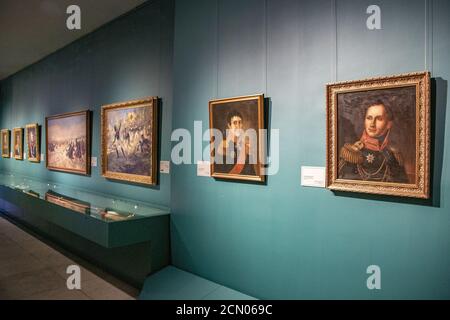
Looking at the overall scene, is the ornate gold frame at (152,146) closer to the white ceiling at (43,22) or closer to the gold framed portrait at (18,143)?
the white ceiling at (43,22)

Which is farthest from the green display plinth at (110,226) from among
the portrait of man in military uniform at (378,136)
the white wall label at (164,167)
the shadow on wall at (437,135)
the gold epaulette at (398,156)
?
the shadow on wall at (437,135)

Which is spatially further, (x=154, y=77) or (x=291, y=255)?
(x=154, y=77)

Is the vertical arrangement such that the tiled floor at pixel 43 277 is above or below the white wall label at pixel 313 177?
below

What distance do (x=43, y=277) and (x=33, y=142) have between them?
4.79 m

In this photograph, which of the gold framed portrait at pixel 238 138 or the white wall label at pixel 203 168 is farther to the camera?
the white wall label at pixel 203 168

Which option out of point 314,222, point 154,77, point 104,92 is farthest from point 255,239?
point 104,92

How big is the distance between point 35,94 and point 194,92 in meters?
6.61

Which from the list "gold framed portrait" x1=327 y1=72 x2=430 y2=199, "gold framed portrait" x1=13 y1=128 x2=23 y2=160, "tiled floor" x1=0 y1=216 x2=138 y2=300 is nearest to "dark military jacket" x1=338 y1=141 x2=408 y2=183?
"gold framed portrait" x1=327 y1=72 x2=430 y2=199

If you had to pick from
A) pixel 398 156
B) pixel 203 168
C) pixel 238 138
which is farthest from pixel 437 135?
pixel 203 168

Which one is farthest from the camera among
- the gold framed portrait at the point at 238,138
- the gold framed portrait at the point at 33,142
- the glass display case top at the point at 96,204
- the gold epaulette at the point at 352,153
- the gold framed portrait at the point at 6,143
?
the gold framed portrait at the point at 6,143

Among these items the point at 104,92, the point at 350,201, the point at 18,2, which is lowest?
the point at 350,201

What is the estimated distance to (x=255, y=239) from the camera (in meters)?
3.08

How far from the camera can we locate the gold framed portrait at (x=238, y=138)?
3002 mm
